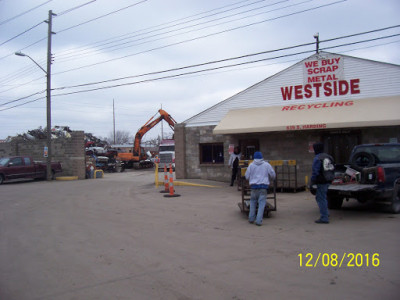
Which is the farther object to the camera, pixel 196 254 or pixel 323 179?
pixel 323 179

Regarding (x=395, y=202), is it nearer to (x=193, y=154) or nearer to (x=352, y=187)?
(x=352, y=187)

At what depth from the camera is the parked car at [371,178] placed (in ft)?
27.3

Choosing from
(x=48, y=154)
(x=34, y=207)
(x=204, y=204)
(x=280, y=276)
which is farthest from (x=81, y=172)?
(x=280, y=276)

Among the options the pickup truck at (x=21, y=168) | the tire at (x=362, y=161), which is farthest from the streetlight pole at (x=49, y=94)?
the tire at (x=362, y=161)

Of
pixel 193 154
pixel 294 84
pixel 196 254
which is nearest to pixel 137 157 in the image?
pixel 193 154

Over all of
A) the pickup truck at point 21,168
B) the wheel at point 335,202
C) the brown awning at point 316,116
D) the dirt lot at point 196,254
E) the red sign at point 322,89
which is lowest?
the dirt lot at point 196,254

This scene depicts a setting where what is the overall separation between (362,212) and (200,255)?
5.12 meters

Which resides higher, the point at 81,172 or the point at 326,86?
the point at 326,86

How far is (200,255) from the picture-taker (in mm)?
5793

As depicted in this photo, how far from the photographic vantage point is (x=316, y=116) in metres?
14.2

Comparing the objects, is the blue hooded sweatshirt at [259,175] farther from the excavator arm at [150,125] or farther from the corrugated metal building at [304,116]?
the excavator arm at [150,125]

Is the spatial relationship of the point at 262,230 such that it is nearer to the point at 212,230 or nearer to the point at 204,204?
the point at 212,230
